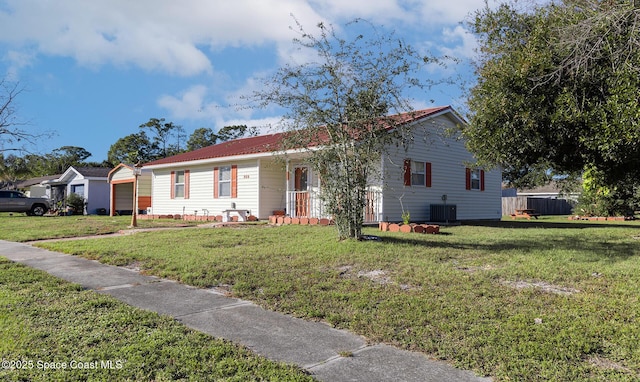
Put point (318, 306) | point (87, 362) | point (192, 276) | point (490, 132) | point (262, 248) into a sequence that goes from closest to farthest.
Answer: point (87, 362) → point (318, 306) → point (192, 276) → point (490, 132) → point (262, 248)

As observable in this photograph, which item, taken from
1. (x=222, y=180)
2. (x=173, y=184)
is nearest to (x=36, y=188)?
(x=173, y=184)

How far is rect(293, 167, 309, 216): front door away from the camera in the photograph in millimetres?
17094

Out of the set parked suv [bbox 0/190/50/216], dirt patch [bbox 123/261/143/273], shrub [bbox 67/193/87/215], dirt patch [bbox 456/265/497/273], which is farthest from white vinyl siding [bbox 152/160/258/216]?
dirt patch [bbox 456/265/497/273]

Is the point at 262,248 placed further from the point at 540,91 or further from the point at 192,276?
the point at 540,91

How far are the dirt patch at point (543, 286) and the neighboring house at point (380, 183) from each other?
26.4 ft

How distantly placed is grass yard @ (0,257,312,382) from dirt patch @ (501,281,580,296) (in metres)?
A: 3.84

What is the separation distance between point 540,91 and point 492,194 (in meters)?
13.9

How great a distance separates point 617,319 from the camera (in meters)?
4.75

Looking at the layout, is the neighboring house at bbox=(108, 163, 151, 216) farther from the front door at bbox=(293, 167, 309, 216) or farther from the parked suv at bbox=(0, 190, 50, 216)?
the front door at bbox=(293, 167, 309, 216)

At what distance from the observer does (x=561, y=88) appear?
8000mm

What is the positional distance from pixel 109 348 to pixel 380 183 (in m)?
11.7

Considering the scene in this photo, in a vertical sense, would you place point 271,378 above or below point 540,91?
below

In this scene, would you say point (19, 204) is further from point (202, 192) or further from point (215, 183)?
point (215, 183)

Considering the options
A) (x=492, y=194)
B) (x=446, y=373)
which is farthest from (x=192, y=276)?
(x=492, y=194)
